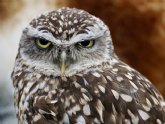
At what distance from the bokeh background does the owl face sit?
44.4 inches

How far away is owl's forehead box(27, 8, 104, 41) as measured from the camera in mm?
2986

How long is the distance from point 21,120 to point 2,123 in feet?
3.91

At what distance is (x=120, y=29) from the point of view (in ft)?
14.1

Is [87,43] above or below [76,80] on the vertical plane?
above

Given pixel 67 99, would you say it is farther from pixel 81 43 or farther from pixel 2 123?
pixel 2 123

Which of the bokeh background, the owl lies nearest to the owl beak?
the owl

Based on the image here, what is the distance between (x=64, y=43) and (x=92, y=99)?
237 millimetres

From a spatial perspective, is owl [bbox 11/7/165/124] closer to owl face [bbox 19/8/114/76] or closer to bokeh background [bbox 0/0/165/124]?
owl face [bbox 19/8/114/76]

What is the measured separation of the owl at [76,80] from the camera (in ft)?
9.70

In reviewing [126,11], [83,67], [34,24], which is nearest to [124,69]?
[83,67]

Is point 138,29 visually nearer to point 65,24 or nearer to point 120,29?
point 120,29

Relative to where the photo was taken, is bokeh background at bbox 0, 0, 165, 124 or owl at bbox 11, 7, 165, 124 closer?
owl at bbox 11, 7, 165, 124

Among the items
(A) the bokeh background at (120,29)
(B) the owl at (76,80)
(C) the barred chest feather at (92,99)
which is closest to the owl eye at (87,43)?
(B) the owl at (76,80)

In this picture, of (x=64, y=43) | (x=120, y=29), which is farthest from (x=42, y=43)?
(x=120, y=29)
